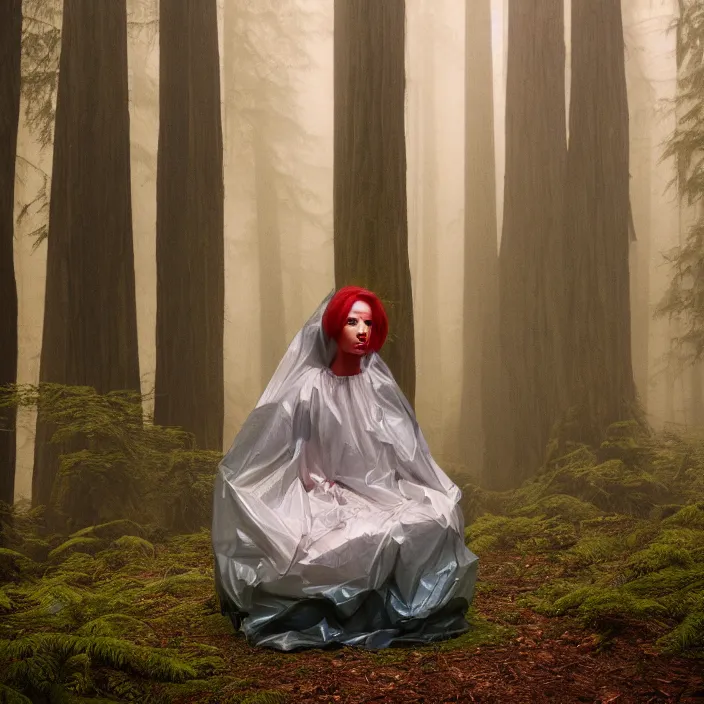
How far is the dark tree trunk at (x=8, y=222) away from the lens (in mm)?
5590

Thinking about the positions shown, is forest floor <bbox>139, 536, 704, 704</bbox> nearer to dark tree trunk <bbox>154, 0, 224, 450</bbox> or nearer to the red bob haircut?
the red bob haircut

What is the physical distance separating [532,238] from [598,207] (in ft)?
2.24

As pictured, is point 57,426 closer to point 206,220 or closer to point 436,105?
point 206,220

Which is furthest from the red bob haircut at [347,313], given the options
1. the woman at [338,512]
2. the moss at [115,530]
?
the moss at [115,530]

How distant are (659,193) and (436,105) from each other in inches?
114

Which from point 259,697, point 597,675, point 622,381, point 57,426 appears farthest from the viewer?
point 622,381

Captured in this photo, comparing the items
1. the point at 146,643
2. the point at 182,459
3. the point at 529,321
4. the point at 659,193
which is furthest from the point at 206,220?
the point at 659,193

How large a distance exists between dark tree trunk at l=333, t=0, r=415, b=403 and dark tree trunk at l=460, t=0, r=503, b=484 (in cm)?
273

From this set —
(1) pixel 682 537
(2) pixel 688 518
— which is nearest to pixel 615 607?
(1) pixel 682 537

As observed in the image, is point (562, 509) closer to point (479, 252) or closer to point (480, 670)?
point (480, 670)

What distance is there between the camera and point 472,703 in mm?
3039

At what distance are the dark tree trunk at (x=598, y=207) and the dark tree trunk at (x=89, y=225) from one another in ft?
13.3

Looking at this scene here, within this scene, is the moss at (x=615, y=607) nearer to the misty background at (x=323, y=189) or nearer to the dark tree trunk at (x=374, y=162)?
the dark tree trunk at (x=374, y=162)

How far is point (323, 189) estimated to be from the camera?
11.0 meters
